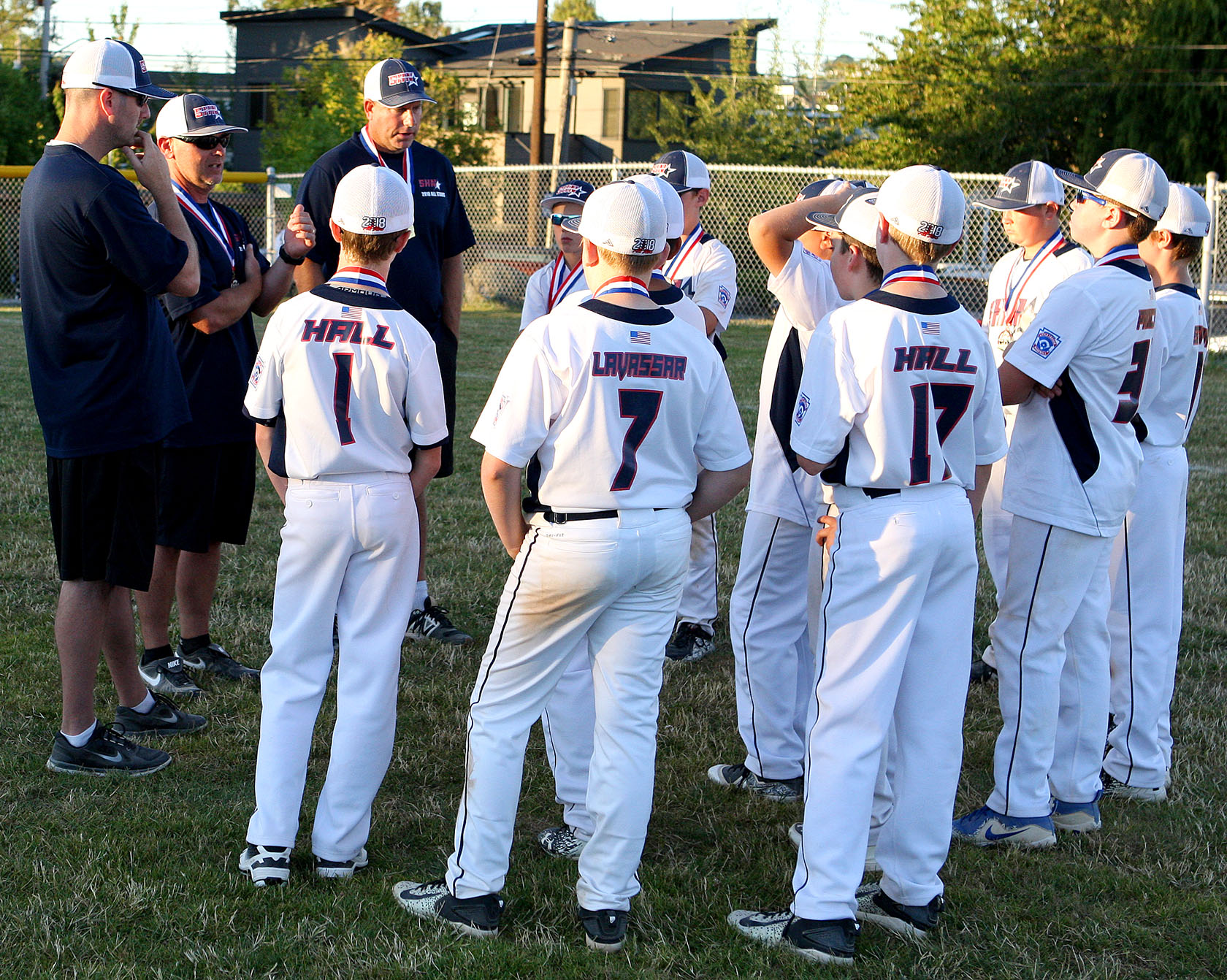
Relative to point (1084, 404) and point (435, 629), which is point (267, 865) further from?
point (1084, 404)

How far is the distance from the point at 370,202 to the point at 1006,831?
3061 mm

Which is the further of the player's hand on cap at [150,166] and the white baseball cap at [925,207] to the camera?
the player's hand on cap at [150,166]

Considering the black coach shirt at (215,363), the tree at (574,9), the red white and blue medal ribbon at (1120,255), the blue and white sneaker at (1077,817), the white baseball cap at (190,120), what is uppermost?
the tree at (574,9)

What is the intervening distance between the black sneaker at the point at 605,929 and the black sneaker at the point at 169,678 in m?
2.58

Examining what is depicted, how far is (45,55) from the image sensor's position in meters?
36.1

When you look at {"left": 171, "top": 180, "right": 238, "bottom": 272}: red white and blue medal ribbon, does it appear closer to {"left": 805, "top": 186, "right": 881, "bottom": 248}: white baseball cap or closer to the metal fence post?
{"left": 805, "top": 186, "right": 881, "bottom": 248}: white baseball cap

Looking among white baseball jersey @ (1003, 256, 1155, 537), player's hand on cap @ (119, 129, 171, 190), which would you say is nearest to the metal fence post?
player's hand on cap @ (119, 129, 171, 190)

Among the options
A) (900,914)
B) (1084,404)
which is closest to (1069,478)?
(1084,404)

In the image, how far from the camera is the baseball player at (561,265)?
6.21 metres

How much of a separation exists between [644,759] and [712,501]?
81 cm

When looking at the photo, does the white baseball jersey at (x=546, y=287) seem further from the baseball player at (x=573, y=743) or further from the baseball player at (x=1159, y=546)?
the baseball player at (x=1159, y=546)

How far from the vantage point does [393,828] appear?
425 centimetres

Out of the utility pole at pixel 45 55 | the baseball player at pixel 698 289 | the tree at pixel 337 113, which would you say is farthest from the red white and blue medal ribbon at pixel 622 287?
the utility pole at pixel 45 55

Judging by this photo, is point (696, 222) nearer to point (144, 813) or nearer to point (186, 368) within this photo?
point (186, 368)
